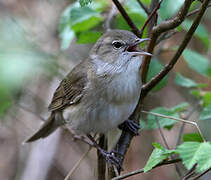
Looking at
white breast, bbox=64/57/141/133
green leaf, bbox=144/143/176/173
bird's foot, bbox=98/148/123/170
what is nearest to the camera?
green leaf, bbox=144/143/176/173

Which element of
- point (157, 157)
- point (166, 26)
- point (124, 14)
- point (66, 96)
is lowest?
point (66, 96)

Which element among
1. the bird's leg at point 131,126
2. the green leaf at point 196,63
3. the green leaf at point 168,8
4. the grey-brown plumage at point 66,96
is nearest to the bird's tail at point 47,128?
the grey-brown plumage at point 66,96

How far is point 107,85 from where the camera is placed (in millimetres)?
2695

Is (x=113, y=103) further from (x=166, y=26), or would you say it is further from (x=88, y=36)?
(x=166, y=26)

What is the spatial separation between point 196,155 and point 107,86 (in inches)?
53.7

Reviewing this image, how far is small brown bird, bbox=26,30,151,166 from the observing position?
2625 millimetres

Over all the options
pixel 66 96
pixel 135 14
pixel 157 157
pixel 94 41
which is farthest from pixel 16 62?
pixel 157 157

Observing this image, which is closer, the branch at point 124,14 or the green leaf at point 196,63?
the branch at point 124,14

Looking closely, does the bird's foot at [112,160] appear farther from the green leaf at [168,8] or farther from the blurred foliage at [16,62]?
the blurred foliage at [16,62]

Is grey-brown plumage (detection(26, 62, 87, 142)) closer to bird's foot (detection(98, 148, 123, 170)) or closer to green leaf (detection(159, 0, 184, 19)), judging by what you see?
bird's foot (detection(98, 148, 123, 170))

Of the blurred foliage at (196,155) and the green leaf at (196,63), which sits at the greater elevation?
the blurred foliage at (196,155)

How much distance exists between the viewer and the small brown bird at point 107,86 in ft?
8.61

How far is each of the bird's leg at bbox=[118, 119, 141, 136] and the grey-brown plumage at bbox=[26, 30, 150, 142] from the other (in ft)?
0.13

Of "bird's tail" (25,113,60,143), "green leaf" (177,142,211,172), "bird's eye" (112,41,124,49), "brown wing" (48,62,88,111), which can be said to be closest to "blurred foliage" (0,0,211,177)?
"green leaf" (177,142,211,172)
